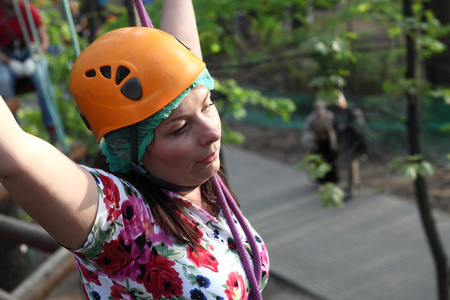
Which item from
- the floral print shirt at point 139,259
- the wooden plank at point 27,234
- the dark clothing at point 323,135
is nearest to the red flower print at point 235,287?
the floral print shirt at point 139,259

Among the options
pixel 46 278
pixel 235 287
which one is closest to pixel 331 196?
pixel 46 278

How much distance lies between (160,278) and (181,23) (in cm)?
90

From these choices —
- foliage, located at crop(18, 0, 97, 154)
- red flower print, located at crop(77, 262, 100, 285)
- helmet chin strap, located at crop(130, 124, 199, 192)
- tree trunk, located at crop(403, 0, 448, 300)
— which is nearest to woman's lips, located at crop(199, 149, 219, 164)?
helmet chin strap, located at crop(130, 124, 199, 192)

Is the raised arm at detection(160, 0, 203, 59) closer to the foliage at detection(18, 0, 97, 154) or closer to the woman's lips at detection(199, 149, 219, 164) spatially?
the woman's lips at detection(199, 149, 219, 164)

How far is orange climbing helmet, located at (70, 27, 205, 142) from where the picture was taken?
1330 millimetres

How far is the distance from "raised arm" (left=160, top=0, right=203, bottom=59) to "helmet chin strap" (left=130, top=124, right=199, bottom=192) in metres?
0.53

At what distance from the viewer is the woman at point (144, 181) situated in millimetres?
1265

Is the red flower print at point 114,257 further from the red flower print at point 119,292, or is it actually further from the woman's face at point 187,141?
the woman's face at point 187,141

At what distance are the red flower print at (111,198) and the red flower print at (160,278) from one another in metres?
0.17

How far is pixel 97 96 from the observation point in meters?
1.35

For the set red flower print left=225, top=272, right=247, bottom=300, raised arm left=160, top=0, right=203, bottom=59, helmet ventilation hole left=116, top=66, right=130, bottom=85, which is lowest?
red flower print left=225, top=272, right=247, bottom=300

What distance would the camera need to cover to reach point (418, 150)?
464cm

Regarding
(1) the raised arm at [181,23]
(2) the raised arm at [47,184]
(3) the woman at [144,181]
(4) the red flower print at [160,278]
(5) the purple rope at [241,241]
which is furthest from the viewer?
(1) the raised arm at [181,23]

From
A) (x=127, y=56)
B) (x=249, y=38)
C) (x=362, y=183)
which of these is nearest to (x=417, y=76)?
(x=127, y=56)
